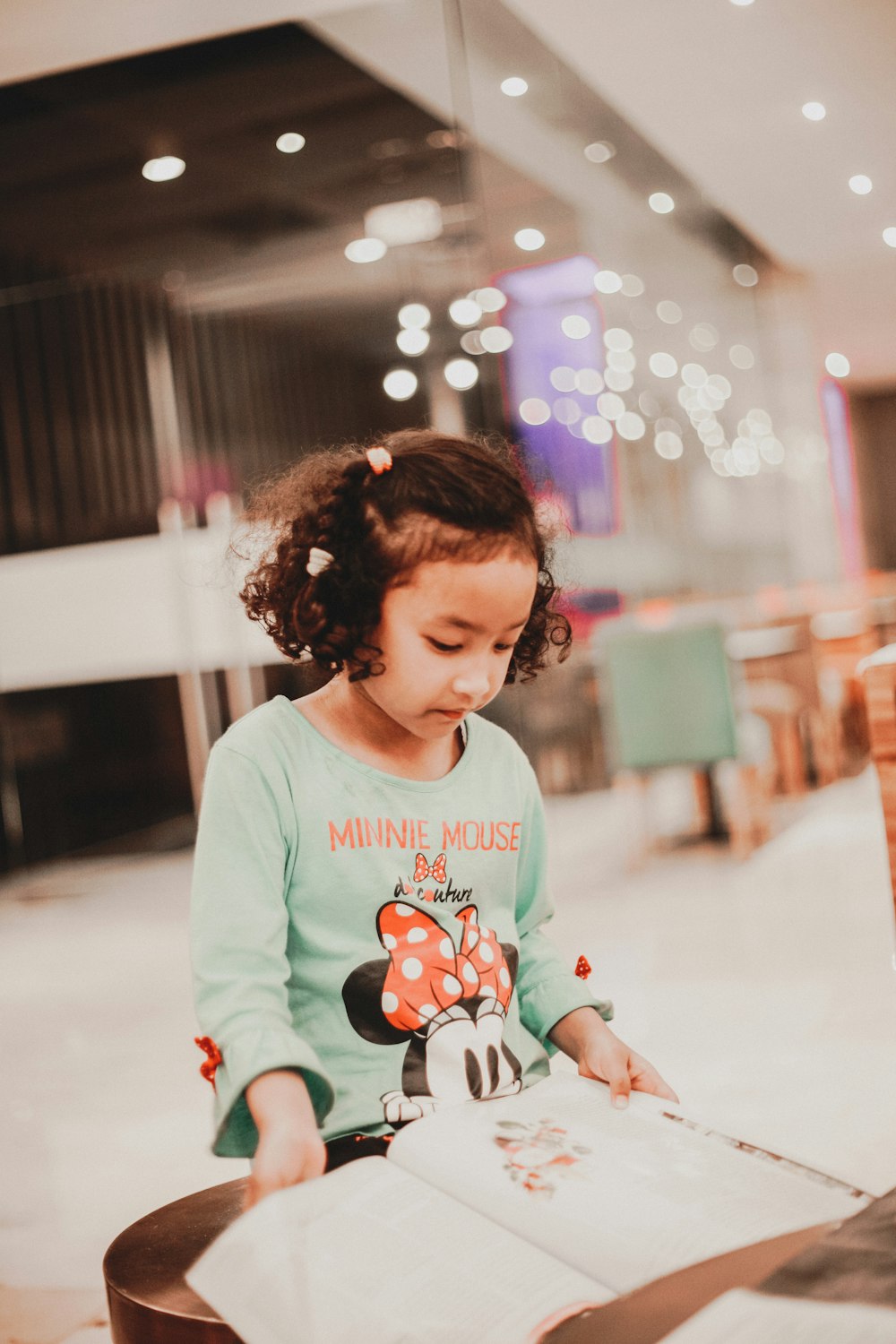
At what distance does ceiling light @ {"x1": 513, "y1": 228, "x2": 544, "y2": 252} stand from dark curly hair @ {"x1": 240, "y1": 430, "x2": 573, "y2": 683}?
2986 millimetres

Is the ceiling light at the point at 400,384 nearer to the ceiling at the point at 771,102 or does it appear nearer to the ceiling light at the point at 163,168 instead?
the ceiling light at the point at 163,168

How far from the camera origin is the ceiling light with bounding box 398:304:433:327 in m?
4.64

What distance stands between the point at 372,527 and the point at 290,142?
4.29m

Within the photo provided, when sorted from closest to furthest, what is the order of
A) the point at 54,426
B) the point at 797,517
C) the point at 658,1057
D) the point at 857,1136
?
1. the point at 857,1136
2. the point at 658,1057
3. the point at 797,517
4. the point at 54,426

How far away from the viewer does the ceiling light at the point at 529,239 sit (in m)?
3.77

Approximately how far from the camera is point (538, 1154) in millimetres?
732

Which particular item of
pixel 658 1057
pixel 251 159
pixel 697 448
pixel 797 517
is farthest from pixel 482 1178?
pixel 251 159

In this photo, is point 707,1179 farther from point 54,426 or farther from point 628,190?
point 54,426

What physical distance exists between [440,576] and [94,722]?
496 cm

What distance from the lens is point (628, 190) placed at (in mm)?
3795

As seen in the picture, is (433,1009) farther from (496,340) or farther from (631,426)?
(631,426)

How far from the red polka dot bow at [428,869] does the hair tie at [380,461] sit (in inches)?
10.9

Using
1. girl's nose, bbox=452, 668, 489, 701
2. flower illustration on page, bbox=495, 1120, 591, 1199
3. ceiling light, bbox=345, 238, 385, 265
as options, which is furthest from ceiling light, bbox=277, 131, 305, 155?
flower illustration on page, bbox=495, 1120, 591, 1199

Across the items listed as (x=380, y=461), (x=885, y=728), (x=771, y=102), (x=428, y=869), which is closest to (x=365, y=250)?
(x=771, y=102)
